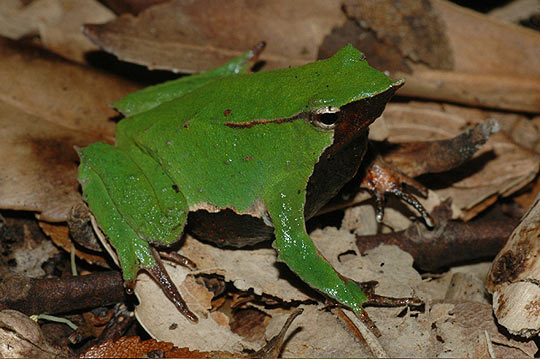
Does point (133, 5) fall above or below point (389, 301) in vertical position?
above

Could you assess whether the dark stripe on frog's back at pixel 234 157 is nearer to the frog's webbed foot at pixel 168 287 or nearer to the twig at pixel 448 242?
the frog's webbed foot at pixel 168 287

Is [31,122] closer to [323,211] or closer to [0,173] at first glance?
[0,173]

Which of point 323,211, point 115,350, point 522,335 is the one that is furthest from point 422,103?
point 115,350

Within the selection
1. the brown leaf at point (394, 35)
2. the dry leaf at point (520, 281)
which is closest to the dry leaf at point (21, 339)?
the dry leaf at point (520, 281)

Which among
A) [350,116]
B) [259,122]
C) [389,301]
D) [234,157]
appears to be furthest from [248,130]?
[389,301]

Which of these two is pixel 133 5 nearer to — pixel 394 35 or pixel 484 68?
pixel 394 35
